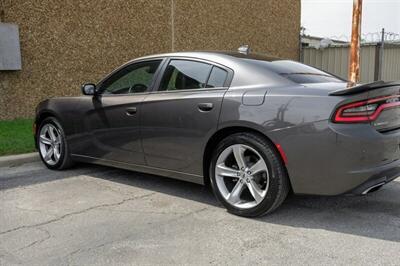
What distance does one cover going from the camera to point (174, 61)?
4773 mm

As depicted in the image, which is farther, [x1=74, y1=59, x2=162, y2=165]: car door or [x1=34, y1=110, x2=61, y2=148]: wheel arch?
[x1=34, y1=110, x2=61, y2=148]: wheel arch

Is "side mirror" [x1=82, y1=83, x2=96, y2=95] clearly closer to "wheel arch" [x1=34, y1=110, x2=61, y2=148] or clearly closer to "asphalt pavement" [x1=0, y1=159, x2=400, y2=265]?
"wheel arch" [x1=34, y1=110, x2=61, y2=148]

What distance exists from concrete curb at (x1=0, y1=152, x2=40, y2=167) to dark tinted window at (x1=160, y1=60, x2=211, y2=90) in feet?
9.08

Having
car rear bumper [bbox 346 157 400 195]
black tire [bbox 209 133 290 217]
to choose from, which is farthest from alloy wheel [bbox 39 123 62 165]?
car rear bumper [bbox 346 157 400 195]

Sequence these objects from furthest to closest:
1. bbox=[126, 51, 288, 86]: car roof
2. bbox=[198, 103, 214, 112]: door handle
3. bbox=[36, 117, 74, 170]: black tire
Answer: bbox=[36, 117, 74, 170]: black tire < bbox=[198, 103, 214, 112]: door handle < bbox=[126, 51, 288, 86]: car roof

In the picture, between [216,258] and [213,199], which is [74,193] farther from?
[216,258]

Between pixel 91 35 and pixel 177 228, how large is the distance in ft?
25.7

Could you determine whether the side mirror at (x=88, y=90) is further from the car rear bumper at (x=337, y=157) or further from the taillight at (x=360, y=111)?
the taillight at (x=360, y=111)

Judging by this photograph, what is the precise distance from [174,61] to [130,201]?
1.56m

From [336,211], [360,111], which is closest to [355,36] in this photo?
[336,211]

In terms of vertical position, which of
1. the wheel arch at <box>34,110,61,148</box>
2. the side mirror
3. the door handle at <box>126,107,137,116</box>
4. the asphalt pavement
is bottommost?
the asphalt pavement

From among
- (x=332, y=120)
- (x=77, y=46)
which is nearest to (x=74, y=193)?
(x=332, y=120)

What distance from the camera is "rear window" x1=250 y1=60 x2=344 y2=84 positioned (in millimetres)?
4137

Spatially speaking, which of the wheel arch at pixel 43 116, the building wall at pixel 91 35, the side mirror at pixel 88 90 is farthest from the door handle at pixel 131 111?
the building wall at pixel 91 35
